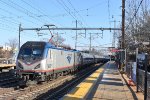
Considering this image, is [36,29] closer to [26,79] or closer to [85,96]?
[26,79]

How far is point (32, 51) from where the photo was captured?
77.8 ft

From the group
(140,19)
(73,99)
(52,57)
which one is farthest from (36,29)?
(73,99)

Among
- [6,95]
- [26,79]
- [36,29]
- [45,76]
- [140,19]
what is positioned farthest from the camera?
[36,29]

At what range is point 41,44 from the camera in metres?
24.1

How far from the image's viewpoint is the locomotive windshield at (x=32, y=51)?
23.5 m

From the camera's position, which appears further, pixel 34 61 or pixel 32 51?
pixel 32 51

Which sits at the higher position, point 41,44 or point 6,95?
point 41,44

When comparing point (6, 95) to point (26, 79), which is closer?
point (6, 95)

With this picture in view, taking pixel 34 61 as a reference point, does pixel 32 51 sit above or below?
above

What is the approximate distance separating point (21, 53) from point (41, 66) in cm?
172

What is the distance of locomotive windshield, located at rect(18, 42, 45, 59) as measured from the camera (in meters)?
23.5

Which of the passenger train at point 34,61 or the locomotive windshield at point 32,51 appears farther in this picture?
the locomotive windshield at point 32,51

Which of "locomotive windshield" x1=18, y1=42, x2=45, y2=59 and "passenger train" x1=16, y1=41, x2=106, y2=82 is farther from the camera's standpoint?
"locomotive windshield" x1=18, y1=42, x2=45, y2=59

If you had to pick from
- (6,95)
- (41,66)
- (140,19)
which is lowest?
(6,95)
